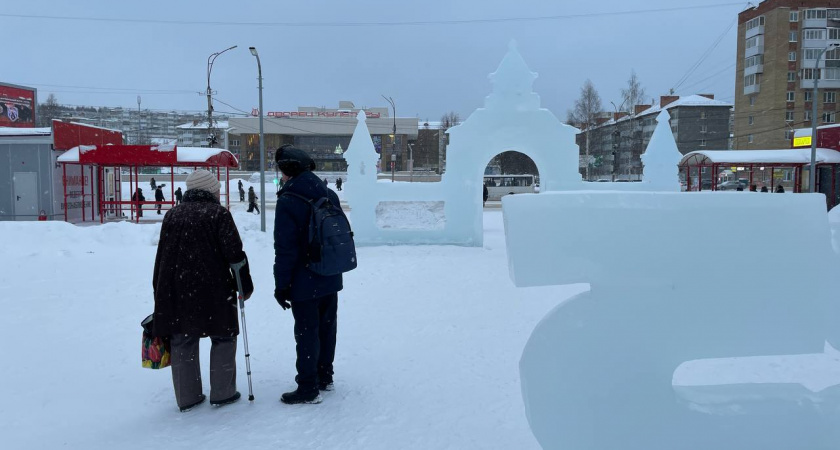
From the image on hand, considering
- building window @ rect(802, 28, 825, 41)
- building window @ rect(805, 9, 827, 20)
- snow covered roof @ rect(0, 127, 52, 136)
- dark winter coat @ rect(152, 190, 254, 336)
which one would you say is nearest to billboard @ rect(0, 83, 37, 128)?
snow covered roof @ rect(0, 127, 52, 136)

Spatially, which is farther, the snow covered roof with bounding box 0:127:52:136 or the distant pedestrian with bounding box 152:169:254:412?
the snow covered roof with bounding box 0:127:52:136

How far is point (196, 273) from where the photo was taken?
4.05 metres

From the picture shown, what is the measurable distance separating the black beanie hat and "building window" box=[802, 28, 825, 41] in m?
63.6

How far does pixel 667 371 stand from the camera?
2.77 m

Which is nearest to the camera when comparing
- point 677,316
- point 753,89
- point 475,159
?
point 677,316

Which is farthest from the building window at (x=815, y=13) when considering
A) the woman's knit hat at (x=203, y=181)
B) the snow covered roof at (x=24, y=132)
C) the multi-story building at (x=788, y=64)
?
the woman's knit hat at (x=203, y=181)

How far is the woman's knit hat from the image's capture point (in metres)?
4.25

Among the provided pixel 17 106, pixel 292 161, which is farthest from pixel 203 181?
pixel 17 106

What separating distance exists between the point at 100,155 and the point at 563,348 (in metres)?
21.3

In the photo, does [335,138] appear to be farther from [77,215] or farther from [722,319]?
[722,319]

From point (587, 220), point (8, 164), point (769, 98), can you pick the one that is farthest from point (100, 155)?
point (769, 98)

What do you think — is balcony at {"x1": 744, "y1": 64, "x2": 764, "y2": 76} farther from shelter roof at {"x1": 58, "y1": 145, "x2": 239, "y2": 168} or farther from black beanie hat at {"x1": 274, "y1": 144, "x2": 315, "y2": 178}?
black beanie hat at {"x1": 274, "y1": 144, "x2": 315, "y2": 178}

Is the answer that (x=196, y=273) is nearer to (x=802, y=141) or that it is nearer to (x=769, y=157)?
(x=769, y=157)

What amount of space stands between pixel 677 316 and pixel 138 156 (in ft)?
69.3
